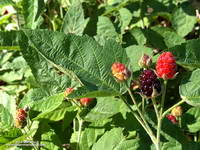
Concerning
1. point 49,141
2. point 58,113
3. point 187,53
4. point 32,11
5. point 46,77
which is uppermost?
point 32,11

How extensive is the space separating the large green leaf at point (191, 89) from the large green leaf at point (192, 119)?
0.25 meters

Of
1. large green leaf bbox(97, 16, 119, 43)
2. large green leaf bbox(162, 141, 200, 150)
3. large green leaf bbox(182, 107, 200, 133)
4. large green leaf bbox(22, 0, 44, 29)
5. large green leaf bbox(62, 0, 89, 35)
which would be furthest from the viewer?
large green leaf bbox(97, 16, 119, 43)

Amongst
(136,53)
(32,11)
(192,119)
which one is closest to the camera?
(192,119)

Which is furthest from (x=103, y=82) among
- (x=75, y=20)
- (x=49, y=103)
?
(x=75, y=20)

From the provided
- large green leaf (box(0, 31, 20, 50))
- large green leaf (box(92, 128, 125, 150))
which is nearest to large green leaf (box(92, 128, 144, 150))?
large green leaf (box(92, 128, 125, 150))

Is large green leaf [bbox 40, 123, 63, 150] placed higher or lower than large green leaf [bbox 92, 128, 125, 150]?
lower

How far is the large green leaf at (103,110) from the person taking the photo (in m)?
1.36

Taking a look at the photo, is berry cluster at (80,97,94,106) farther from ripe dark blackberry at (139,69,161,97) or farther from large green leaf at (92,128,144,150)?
ripe dark blackberry at (139,69,161,97)

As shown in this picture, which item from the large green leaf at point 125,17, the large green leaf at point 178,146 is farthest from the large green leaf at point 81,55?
the large green leaf at point 125,17

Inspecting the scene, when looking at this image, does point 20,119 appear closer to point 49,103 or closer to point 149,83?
point 49,103

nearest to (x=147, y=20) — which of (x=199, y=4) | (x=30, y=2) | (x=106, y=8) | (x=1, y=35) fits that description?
(x=106, y=8)

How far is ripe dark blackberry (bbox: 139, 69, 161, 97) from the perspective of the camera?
109 cm

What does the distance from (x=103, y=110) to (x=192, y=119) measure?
29 cm

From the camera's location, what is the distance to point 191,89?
111 centimetres
